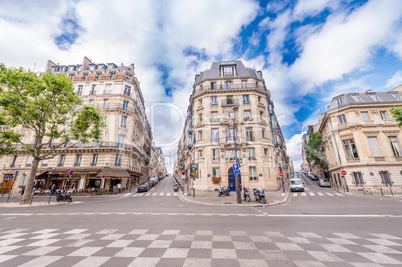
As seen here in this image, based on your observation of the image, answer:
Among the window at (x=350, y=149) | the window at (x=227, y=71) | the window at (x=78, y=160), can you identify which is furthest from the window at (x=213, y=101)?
the window at (x=78, y=160)

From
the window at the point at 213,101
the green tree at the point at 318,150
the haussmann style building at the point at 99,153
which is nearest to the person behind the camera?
the haussmann style building at the point at 99,153

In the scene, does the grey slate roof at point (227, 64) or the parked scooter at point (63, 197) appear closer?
the parked scooter at point (63, 197)

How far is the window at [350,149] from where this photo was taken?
24.3 meters

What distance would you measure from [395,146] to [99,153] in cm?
4519

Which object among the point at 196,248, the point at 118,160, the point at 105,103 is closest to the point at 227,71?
the point at 105,103

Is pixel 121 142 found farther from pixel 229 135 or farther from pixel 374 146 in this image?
pixel 374 146

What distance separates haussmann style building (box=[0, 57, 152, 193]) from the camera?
82.8ft

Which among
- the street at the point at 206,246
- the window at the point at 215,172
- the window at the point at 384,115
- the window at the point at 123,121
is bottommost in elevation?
the street at the point at 206,246

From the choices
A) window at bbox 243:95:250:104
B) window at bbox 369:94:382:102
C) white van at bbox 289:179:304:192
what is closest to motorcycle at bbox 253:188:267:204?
white van at bbox 289:179:304:192

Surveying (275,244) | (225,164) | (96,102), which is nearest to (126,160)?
(96,102)

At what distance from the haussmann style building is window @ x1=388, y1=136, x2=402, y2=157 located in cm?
3956

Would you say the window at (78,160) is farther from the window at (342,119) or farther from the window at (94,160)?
the window at (342,119)

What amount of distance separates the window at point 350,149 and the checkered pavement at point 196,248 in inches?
992

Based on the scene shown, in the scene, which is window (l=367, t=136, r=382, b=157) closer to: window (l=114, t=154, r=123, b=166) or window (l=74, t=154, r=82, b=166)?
window (l=114, t=154, r=123, b=166)
